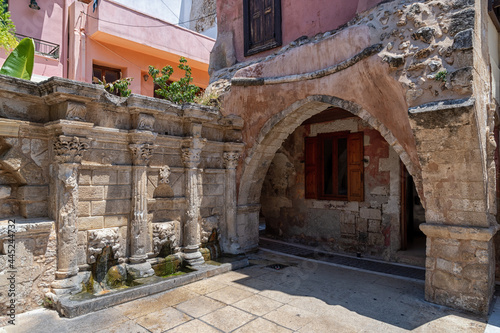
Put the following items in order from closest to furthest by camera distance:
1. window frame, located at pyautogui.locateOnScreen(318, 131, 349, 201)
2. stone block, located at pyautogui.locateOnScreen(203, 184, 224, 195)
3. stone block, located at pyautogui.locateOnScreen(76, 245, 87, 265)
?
stone block, located at pyautogui.locateOnScreen(76, 245, 87, 265) → stone block, located at pyautogui.locateOnScreen(203, 184, 224, 195) → window frame, located at pyautogui.locateOnScreen(318, 131, 349, 201)

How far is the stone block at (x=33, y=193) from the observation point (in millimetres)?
4152

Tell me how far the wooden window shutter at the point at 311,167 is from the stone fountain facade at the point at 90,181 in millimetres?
2841

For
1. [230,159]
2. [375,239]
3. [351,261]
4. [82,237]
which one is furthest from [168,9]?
[351,261]

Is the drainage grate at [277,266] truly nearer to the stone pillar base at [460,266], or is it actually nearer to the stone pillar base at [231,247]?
the stone pillar base at [231,247]

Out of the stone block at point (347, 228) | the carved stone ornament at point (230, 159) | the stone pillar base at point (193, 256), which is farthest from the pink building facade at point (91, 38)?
the stone block at point (347, 228)

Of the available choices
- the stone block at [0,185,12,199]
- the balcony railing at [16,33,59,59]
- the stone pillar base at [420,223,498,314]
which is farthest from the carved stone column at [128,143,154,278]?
the balcony railing at [16,33,59,59]

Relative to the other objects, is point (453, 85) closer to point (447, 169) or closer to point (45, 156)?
point (447, 169)

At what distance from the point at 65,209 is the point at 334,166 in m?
5.65

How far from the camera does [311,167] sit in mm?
8086

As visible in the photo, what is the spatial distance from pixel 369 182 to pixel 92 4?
8.89 m

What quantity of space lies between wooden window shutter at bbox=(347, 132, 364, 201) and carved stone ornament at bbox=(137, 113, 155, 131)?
14.5ft

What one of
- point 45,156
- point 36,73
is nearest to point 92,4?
point 36,73

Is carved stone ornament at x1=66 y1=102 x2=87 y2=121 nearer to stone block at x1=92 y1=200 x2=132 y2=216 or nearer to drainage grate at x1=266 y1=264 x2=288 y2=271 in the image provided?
stone block at x1=92 y1=200 x2=132 y2=216

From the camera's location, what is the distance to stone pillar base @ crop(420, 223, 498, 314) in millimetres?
4062
